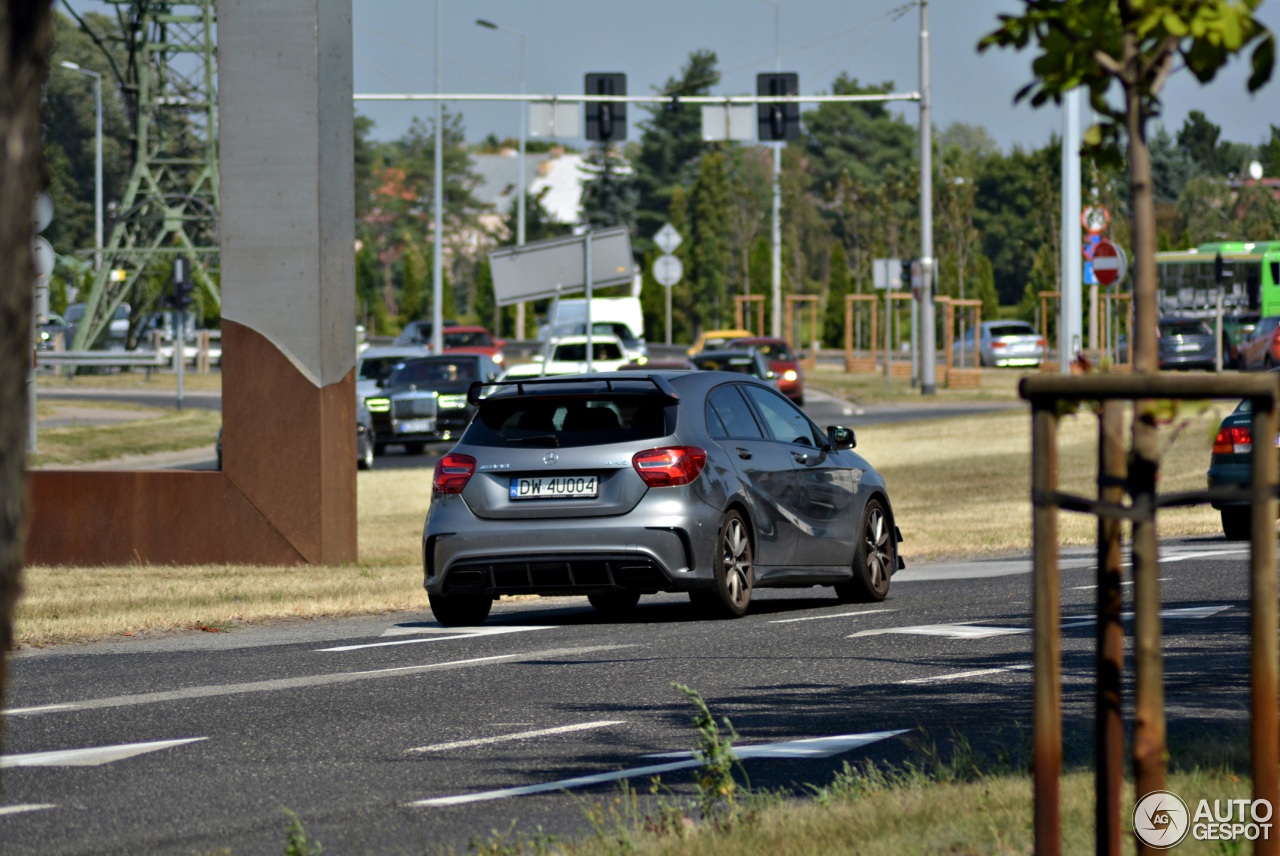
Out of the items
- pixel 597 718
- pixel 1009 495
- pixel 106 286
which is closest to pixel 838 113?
pixel 106 286

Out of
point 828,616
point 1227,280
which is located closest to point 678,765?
point 828,616

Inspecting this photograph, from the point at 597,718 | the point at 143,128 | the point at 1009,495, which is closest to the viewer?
the point at 597,718

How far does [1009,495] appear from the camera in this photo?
81.5 feet

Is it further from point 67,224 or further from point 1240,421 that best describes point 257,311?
point 67,224

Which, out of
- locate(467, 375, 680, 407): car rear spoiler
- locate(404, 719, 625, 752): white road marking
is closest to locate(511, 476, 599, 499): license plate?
locate(467, 375, 680, 407): car rear spoiler

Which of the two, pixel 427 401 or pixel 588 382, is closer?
pixel 588 382

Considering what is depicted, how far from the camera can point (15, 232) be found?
3.24 meters

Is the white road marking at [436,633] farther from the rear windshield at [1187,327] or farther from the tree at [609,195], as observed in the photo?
the tree at [609,195]

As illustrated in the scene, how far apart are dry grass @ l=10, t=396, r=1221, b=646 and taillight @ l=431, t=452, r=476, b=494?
73.5 inches

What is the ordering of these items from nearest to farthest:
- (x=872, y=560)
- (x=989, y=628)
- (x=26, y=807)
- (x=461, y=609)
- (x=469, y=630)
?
(x=26, y=807), (x=989, y=628), (x=469, y=630), (x=461, y=609), (x=872, y=560)

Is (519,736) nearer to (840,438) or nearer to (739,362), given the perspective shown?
(840,438)

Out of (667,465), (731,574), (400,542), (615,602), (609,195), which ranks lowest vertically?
(400,542)

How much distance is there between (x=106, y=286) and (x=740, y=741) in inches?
2293

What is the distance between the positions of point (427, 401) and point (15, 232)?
1201 inches
